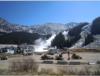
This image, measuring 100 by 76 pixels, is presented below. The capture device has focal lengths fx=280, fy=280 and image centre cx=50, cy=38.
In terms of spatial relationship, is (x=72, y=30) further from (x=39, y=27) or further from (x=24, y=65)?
(x=24, y=65)

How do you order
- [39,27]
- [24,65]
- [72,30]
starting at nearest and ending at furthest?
[72,30] → [39,27] → [24,65]

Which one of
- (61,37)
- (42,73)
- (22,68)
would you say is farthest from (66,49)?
(22,68)

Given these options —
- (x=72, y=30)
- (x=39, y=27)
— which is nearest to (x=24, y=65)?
(x=39, y=27)

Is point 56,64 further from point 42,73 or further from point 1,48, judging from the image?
point 1,48

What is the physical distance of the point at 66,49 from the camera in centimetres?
1012

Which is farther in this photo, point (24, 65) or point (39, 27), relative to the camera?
point (24, 65)

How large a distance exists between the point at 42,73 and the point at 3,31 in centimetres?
221

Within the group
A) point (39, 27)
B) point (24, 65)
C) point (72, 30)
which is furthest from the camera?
point (24, 65)

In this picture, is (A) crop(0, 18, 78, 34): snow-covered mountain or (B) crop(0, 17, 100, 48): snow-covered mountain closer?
(B) crop(0, 17, 100, 48): snow-covered mountain

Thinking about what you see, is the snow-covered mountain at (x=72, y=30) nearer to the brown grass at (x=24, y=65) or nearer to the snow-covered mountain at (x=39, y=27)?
the snow-covered mountain at (x=39, y=27)

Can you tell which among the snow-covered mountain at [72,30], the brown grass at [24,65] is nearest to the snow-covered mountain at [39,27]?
the snow-covered mountain at [72,30]

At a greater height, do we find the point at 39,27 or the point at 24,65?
the point at 39,27

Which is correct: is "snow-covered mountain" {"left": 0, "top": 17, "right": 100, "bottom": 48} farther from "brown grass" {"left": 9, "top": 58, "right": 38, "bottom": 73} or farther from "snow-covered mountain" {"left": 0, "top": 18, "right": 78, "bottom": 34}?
"brown grass" {"left": 9, "top": 58, "right": 38, "bottom": 73}

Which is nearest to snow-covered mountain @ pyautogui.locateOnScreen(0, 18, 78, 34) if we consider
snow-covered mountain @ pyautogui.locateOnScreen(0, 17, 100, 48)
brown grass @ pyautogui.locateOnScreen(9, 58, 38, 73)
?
snow-covered mountain @ pyautogui.locateOnScreen(0, 17, 100, 48)
